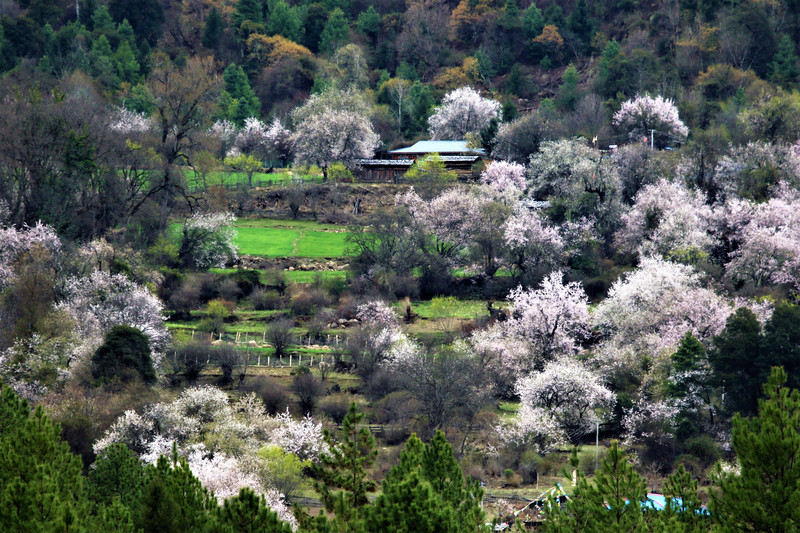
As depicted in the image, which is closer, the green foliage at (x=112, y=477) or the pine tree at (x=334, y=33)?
the green foliage at (x=112, y=477)

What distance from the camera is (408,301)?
54156 millimetres

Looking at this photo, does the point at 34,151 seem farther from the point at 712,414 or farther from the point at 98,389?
the point at 712,414

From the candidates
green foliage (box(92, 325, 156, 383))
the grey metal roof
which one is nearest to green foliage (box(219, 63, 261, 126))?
the grey metal roof

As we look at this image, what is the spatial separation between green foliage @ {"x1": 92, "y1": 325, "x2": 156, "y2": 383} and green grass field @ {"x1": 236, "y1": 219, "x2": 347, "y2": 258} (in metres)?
19.1

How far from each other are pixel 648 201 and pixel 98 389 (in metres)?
31.1

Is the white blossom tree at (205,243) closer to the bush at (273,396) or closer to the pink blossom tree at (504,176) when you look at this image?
the pink blossom tree at (504,176)

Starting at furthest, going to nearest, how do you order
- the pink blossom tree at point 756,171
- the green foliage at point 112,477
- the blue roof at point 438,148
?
the blue roof at point 438,148
the pink blossom tree at point 756,171
the green foliage at point 112,477

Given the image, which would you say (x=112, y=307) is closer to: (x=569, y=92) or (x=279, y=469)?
(x=279, y=469)

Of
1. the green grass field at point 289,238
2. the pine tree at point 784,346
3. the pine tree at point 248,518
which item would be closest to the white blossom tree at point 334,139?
the green grass field at point 289,238

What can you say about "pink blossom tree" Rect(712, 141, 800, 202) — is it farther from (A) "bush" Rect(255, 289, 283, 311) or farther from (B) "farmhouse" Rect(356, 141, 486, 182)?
(A) "bush" Rect(255, 289, 283, 311)

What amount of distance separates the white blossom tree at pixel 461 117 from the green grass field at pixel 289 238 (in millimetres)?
21289

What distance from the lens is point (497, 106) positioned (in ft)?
286

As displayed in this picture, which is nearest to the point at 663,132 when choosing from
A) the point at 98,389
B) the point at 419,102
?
the point at 419,102

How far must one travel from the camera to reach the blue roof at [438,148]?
77506mm
